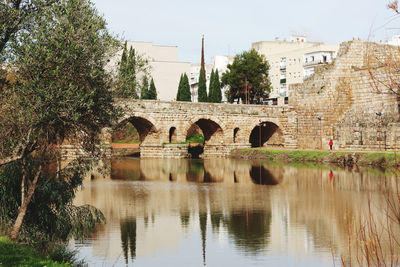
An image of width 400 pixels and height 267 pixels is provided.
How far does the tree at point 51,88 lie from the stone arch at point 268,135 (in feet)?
111

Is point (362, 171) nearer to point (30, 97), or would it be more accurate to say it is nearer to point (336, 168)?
point (336, 168)

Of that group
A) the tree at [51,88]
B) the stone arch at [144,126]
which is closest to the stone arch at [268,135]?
the stone arch at [144,126]

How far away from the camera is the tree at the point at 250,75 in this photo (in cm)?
6044

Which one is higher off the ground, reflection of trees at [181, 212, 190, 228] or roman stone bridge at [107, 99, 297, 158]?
roman stone bridge at [107, 99, 297, 158]

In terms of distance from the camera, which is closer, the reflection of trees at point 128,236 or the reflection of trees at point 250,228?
the reflection of trees at point 128,236

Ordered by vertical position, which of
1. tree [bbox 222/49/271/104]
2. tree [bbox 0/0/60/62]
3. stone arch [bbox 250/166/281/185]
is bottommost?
stone arch [bbox 250/166/281/185]

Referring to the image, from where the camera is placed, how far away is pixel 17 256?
26.6 feet

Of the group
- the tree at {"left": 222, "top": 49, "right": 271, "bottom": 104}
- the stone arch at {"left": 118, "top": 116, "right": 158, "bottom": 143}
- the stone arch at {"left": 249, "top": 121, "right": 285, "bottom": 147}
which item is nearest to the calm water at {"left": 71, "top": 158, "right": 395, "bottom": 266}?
the stone arch at {"left": 118, "top": 116, "right": 158, "bottom": 143}

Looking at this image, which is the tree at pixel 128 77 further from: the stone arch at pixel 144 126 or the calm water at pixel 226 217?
the stone arch at pixel 144 126

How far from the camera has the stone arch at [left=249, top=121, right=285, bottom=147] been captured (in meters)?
44.8

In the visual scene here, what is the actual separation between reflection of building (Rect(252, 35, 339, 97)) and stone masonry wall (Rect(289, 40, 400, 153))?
24.1 metres

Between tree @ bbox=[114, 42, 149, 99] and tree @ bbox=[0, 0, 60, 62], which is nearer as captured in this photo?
tree @ bbox=[0, 0, 60, 62]

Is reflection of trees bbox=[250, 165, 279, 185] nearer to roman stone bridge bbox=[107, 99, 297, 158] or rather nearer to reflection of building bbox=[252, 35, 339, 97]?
roman stone bridge bbox=[107, 99, 297, 158]

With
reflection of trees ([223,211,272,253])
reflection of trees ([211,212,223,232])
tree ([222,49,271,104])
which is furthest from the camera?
tree ([222,49,271,104])
